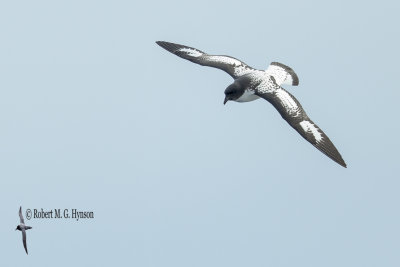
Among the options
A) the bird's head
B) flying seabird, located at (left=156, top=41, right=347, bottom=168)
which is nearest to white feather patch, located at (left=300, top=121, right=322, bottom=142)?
flying seabird, located at (left=156, top=41, right=347, bottom=168)

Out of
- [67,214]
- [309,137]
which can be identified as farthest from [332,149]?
[67,214]

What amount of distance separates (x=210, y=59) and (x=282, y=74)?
354cm

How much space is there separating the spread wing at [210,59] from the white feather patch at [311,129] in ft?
16.0

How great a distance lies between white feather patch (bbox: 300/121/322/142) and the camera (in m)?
29.8

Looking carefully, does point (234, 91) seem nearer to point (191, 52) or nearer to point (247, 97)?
point (247, 97)

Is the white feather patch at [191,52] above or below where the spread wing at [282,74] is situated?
above

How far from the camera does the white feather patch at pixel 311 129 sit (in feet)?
97.9

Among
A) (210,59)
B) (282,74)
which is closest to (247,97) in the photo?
(282,74)

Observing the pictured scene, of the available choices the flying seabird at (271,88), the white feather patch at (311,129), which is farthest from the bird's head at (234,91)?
the white feather patch at (311,129)

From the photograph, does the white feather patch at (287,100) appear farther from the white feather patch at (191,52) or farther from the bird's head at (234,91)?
the white feather patch at (191,52)

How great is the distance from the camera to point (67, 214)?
3212 cm

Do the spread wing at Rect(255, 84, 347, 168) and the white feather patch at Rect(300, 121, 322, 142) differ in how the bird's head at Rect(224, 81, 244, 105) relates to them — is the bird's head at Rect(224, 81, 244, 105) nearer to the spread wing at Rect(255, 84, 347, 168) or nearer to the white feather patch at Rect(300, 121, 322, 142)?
the spread wing at Rect(255, 84, 347, 168)

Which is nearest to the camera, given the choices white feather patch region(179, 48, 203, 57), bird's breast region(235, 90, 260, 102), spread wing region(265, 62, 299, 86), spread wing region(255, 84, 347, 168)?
spread wing region(255, 84, 347, 168)

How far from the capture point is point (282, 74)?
114ft
